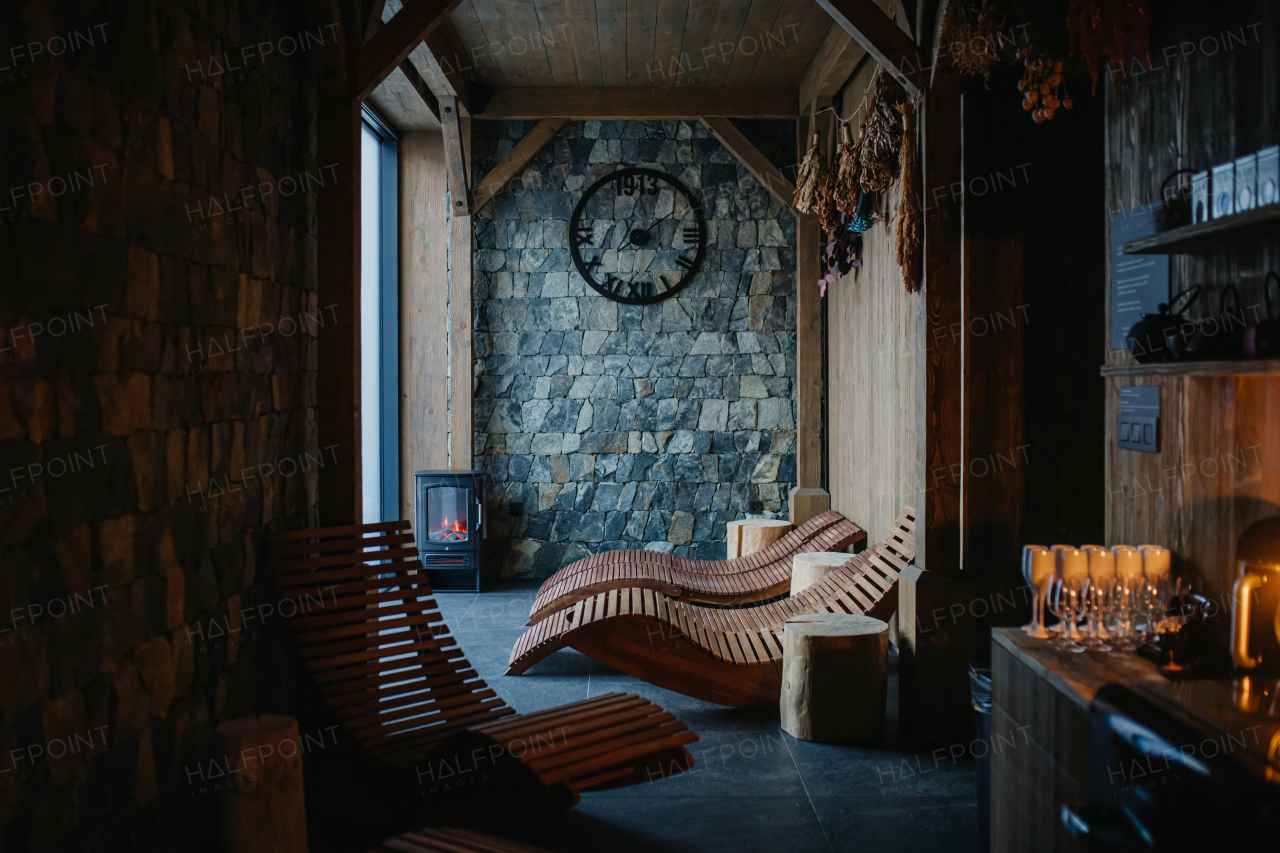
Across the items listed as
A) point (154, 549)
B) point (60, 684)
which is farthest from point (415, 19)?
point (60, 684)

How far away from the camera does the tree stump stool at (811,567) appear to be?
17.1 ft

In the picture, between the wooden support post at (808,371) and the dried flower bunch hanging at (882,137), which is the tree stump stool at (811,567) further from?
the dried flower bunch hanging at (882,137)

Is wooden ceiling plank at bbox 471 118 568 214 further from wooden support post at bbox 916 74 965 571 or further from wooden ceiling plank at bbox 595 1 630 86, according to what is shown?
wooden support post at bbox 916 74 965 571

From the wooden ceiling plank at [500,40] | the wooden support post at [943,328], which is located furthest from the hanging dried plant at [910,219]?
the wooden ceiling plank at [500,40]

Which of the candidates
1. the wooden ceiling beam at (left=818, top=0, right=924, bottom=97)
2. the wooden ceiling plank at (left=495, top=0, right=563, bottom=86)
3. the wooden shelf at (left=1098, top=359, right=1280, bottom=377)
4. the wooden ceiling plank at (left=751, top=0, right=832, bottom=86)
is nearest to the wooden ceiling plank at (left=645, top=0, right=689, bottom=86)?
the wooden ceiling plank at (left=751, top=0, right=832, bottom=86)

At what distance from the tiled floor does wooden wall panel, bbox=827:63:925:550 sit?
1090 millimetres

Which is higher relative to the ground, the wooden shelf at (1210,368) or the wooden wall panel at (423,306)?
the wooden wall panel at (423,306)

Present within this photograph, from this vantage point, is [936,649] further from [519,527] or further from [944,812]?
[519,527]

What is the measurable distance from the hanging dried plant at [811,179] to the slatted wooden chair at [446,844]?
4652mm

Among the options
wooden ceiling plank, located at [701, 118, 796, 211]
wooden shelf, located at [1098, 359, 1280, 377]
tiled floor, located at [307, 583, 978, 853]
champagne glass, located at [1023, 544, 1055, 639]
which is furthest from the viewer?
wooden ceiling plank, located at [701, 118, 796, 211]

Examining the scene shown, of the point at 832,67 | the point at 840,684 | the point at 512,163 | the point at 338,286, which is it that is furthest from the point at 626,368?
the point at 840,684

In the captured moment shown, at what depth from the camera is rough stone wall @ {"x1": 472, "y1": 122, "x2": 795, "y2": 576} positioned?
729 cm

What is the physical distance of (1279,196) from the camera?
1.74 meters

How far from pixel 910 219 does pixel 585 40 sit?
10.2 ft
